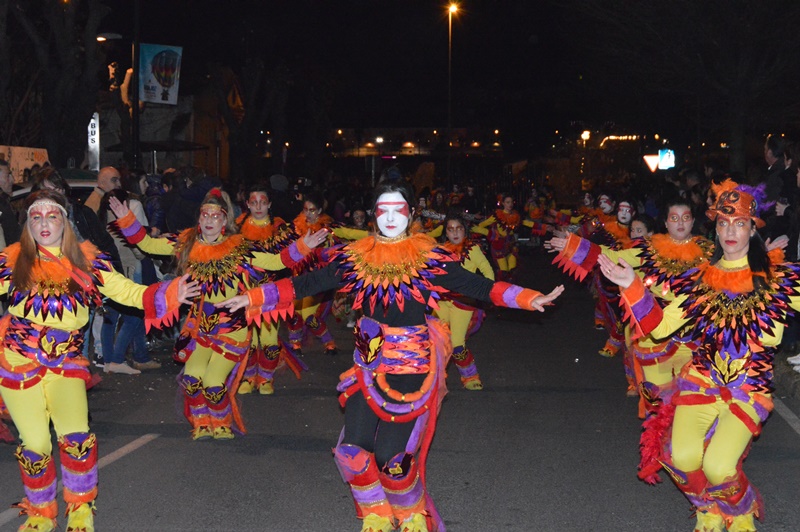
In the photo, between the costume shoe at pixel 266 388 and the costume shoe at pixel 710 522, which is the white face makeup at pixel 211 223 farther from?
the costume shoe at pixel 710 522

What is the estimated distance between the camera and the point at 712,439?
5.36 meters

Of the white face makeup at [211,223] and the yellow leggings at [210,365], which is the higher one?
the white face makeup at [211,223]

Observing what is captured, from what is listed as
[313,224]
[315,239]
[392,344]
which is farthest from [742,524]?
[313,224]

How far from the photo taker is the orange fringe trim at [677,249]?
7.86 meters

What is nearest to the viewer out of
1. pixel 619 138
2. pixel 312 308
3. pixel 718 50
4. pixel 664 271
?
pixel 664 271

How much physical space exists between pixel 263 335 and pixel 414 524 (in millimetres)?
4333

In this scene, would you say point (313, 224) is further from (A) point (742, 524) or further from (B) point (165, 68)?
(B) point (165, 68)

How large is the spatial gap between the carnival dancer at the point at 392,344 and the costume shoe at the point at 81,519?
135cm

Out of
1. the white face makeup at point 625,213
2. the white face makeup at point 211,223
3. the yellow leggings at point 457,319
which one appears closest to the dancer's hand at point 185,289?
the white face makeup at point 211,223

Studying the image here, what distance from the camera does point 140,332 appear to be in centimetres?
1095

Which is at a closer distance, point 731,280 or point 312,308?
point 731,280

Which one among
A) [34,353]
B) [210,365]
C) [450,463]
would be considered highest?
[34,353]

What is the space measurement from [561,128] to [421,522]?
46401mm

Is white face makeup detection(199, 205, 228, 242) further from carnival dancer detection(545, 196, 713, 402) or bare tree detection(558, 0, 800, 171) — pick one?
bare tree detection(558, 0, 800, 171)
